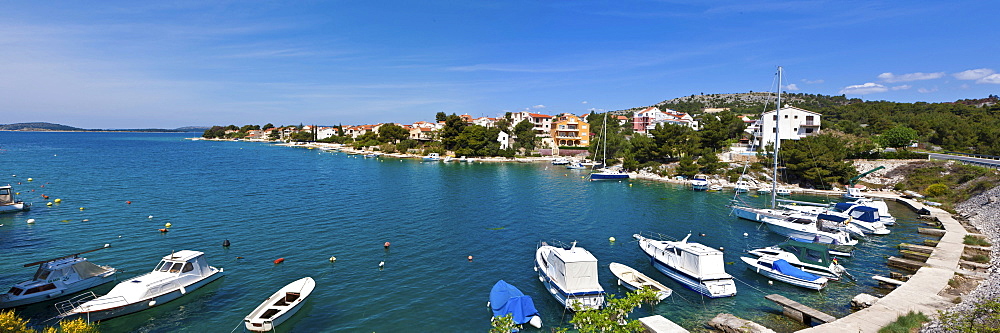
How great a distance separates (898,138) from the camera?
7238 centimetres

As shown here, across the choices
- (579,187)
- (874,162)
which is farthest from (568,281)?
(874,162)

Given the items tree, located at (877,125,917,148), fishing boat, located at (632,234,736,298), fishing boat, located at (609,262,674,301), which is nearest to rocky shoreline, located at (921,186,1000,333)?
fishing boat, located at (632,234,736,298)

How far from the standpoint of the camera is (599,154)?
9038 cm

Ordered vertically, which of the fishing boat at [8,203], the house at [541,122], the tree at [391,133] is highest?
the house at [541,122]

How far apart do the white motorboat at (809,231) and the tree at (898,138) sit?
5280 cm

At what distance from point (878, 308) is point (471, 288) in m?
17.7

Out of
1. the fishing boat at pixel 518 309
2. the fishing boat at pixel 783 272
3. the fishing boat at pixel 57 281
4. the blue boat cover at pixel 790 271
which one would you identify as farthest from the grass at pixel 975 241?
the fishing boat at pixel 57 281

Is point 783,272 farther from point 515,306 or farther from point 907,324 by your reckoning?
point 515,306

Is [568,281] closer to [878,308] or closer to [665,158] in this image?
[878,308]

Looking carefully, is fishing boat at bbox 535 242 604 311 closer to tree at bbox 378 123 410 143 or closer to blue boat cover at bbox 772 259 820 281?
blue boat cover at bbox 772 259 820 281

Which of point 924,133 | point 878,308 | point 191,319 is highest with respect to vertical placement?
point 924,133

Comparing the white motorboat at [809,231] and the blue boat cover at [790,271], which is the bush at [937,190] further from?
the blue boat cover at [790,271]

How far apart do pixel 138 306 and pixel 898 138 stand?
96.5 metres

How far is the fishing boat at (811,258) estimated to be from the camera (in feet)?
83.0
